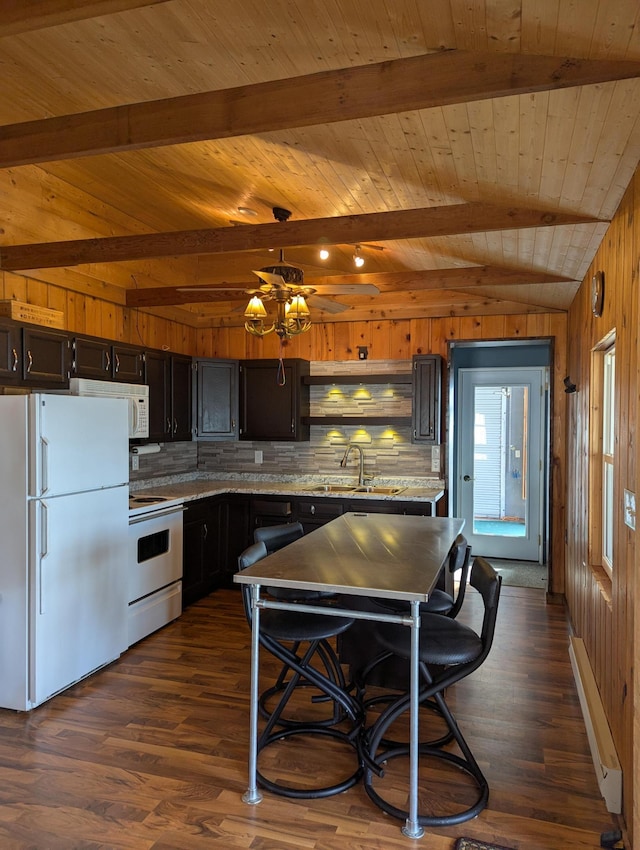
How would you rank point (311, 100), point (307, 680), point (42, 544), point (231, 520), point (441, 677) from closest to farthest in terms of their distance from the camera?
point (311, 100) → point (441, 677) → point (307, 680) → point (42, 544) → point (231, 520)

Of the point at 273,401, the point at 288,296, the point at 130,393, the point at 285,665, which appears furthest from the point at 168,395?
the point at 285,665

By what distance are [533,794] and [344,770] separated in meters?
0.77

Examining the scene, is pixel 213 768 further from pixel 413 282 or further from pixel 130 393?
pixel 413 282

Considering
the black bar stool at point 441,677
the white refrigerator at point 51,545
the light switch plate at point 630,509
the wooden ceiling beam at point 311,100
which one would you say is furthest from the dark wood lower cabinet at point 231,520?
the wooden ceiling beam at point 311,100

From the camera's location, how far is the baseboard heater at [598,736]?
7.13 feet

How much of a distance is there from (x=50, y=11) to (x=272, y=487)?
4098 mm

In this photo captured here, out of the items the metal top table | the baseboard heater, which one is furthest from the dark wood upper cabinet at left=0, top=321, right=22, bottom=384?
the baseboard heater

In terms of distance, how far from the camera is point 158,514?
13.6 ft

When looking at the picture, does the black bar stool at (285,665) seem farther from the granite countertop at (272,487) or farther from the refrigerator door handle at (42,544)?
the granite countertop at (272,487)

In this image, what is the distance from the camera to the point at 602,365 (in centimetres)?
326

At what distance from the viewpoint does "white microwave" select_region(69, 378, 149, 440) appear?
3.88 metres

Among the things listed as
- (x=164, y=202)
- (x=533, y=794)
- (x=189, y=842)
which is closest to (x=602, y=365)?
(x=533, y=794)

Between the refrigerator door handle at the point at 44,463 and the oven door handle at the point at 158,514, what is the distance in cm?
84

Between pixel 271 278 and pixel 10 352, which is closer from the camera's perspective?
pixel 271 278
